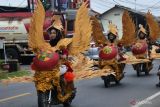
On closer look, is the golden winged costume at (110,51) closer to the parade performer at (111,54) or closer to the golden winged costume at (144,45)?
the parade performer at (111,54)

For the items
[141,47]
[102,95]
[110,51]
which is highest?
[110,51]

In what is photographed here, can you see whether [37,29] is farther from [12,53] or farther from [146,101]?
[12,53]

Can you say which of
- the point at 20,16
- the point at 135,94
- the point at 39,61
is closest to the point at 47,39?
the point at 39,61

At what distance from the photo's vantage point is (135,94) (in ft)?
44.2

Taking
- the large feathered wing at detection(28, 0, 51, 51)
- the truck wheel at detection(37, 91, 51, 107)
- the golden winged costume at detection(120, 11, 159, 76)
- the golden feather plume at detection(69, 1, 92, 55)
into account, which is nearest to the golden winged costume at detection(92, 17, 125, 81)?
the golden winged costume at detection(120, 11, 159, 76)

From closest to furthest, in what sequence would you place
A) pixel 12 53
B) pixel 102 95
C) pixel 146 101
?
pixel 146 101 < pixel 102 95 < pixel 12 53

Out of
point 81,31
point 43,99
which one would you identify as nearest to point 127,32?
point 81,31

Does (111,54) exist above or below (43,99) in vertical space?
above

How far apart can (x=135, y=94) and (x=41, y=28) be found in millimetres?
4829

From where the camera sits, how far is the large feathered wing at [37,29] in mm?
9461

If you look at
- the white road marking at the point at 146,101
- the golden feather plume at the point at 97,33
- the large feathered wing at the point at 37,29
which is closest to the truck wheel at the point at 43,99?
the large feathered wing at the point at 37,29

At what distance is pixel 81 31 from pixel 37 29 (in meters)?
1.37

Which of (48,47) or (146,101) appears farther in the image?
(146,101)

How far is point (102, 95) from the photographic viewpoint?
13.4 m
